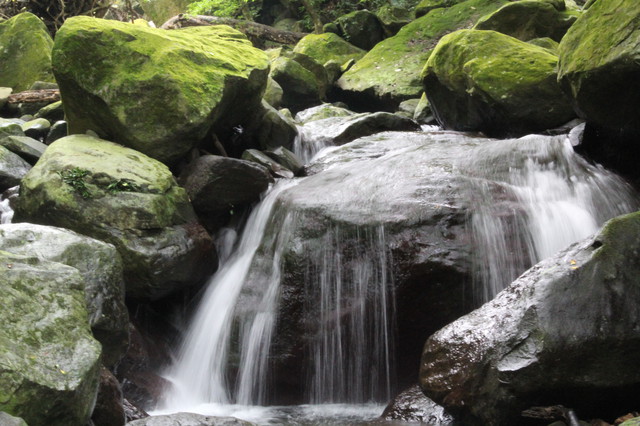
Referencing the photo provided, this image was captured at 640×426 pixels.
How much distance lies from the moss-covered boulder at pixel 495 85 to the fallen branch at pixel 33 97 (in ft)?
23.5

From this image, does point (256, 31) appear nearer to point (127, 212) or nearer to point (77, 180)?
point (77, 180)

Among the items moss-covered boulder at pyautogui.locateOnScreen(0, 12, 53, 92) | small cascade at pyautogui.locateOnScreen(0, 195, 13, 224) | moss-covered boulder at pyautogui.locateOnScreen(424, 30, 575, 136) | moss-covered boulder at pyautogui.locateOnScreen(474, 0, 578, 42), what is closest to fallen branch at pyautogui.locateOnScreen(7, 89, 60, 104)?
moss-covered boulder at pyautogui.locateOnScreen(0, 12, 53, 92)

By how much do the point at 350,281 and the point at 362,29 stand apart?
1320 cm

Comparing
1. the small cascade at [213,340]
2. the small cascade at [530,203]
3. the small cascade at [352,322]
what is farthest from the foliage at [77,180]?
the small cascade at [530,203]

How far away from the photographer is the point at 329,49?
16.5 metres

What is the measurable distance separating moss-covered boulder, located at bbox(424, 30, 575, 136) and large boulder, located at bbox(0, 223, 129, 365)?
5.99 m

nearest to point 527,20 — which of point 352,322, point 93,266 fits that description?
point 352,322

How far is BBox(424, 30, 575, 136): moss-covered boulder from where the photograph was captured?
799 centimetres

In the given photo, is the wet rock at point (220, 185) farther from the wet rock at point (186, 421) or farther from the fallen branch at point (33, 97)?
the fallen branch at point (33, 97)

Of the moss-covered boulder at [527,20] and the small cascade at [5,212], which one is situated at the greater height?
the moss-covered boulder at [527,20]

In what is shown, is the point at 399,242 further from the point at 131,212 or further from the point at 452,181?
the point at 131,212

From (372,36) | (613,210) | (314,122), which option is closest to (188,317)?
(613,210)

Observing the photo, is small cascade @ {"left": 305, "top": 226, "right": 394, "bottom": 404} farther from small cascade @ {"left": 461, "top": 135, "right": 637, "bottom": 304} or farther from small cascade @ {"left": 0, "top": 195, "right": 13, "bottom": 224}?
small cascade @ {"left": 0, "top": 195, "right": 13, "bottom": 224}

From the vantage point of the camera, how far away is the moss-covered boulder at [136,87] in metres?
6.39
